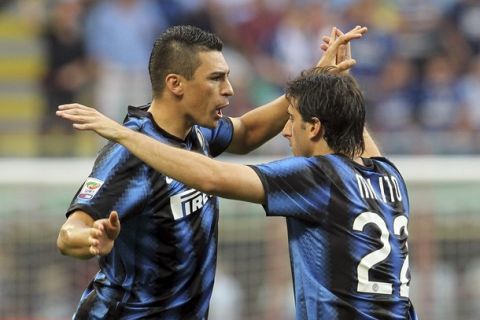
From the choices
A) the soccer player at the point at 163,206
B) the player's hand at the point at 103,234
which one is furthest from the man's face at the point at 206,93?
the player's hand at the point at 103,234

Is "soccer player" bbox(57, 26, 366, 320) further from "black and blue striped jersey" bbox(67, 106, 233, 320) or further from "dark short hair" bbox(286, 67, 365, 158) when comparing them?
"dark short hair" bbox(286, 67, 365, 158)

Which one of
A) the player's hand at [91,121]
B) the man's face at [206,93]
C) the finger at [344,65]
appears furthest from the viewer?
the finger at [344,65]

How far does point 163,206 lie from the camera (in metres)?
5.61

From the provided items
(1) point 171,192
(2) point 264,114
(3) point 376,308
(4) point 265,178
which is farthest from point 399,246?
(2) point 264,114

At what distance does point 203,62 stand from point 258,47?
726cm

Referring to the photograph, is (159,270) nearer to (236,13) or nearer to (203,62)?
(203,62)

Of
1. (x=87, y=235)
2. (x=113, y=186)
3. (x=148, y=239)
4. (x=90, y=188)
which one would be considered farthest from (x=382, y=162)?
(x=87, y=235)

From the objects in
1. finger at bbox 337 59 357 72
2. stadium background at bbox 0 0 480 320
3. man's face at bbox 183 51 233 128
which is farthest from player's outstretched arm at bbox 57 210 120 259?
stadium background at bbox 0 0 480 320

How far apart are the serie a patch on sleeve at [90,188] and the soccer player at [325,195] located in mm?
429

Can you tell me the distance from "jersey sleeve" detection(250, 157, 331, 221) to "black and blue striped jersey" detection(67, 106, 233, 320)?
63 cm

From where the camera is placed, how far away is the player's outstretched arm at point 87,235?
16.2ft

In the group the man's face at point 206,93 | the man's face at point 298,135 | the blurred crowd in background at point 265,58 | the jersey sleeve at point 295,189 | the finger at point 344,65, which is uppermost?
the blurred crowd in background at point 265,58

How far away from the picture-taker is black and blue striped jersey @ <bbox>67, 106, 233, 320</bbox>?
5.51 metres

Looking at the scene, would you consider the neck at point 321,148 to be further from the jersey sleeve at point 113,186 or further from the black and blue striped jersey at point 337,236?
the jersey sleeve at point 113,186
